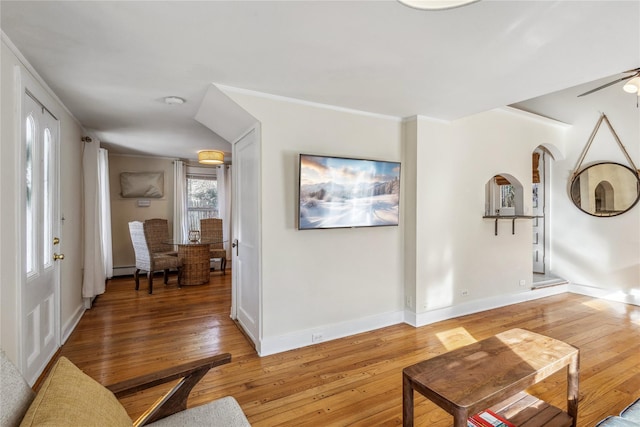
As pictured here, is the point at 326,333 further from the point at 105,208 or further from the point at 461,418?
the point at 105,208

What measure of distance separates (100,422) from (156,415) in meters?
0.47

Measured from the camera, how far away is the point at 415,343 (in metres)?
3.10

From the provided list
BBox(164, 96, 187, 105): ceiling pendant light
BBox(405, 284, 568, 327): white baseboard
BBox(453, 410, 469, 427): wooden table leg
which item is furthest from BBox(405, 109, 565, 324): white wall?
BBox(164, 96, 187, 105): ceiling pendant light

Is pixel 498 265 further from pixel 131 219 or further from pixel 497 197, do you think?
pixel 131 219

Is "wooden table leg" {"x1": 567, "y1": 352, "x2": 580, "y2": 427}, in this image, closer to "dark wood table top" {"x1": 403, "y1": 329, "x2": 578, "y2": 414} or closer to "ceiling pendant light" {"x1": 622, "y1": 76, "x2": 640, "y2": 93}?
"dark wood table top" {"x1": 403, "y1": 329, "x2": 578, "y2": 414}

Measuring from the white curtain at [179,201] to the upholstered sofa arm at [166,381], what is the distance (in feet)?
17.9

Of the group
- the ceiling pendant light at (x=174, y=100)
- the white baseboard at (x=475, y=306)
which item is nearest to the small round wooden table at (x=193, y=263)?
the ceiling pendant light at (x=174, y=100)

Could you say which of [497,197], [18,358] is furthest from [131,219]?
[497,197]

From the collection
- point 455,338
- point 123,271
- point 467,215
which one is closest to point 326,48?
point 467,215

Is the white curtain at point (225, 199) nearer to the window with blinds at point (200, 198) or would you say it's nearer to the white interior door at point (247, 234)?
the window with blinds at point (200, 198)

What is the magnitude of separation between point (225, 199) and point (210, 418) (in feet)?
19.9

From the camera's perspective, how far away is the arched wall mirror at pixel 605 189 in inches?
174

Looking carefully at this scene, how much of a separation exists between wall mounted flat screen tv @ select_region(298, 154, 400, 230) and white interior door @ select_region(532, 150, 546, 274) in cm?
355

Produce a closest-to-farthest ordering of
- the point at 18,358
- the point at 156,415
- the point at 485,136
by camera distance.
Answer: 1. the point at 156,415
2. the point at 18,358
3. the point at 485,136
